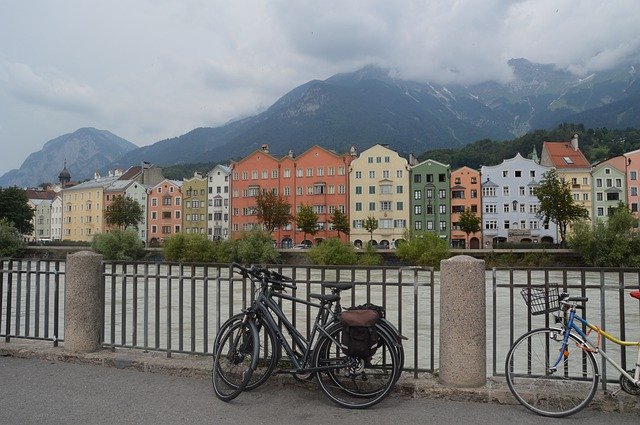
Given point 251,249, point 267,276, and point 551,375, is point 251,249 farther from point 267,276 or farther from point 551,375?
point 551,375

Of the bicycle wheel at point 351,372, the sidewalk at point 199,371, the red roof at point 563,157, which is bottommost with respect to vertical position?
the sidewalk at point 199,371

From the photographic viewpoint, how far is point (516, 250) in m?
63.6

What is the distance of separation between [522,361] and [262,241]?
202 feet

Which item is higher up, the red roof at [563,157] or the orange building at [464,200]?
the red roof at [563,157]

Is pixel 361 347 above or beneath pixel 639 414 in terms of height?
above

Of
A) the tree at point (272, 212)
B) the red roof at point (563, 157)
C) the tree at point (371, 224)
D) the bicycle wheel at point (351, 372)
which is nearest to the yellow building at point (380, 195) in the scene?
the tree at point (371, 224)

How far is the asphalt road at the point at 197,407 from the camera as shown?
4789mm

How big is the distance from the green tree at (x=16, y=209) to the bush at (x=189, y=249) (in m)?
47.6

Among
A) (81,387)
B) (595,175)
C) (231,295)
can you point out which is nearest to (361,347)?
(231,295)

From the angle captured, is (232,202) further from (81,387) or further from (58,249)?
(81,387)

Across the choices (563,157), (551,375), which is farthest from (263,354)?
(563,157)

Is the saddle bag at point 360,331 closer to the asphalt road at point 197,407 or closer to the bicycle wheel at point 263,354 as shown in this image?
the asphalt road at point 197,407

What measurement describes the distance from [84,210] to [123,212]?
21.5m

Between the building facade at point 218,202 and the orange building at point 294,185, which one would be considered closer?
the orange building at point 294,185
